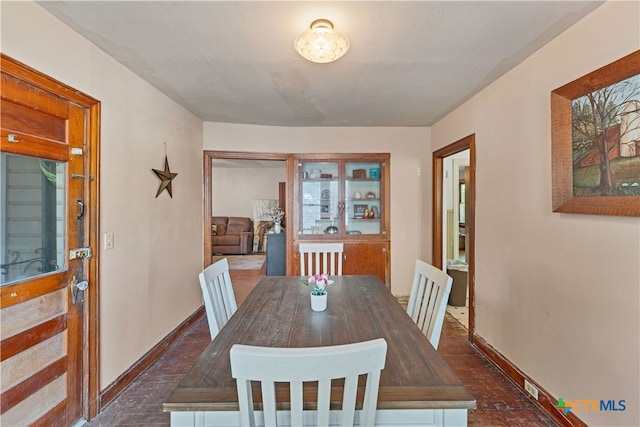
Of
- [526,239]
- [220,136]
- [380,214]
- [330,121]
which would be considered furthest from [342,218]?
[526,239]

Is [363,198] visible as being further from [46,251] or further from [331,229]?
[46,251]

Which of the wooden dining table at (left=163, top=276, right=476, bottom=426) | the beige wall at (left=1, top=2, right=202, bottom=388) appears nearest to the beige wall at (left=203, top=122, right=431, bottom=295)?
the beige wall at (left=1, top=2, right=202, bottom=388)

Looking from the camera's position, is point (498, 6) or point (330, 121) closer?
point (498, 6)

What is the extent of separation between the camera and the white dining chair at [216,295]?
63.8 inches

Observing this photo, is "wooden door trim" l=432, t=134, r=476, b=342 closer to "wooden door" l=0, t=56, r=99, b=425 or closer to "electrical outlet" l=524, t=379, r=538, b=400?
"electrical outlet" l=524, t=379, r=538, b=400

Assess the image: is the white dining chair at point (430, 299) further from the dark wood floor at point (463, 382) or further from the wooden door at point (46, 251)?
the wooden door at point (46, 251)

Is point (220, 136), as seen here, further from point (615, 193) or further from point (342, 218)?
point (615, 193)

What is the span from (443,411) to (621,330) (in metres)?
1.23

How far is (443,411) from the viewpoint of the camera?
95cm

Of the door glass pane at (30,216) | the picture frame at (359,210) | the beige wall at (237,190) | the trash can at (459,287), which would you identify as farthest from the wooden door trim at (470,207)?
the beige wall at (237,190)

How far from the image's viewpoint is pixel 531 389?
206cm

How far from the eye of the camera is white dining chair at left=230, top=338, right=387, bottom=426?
0.75m

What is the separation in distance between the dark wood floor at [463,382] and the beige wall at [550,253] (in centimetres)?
20

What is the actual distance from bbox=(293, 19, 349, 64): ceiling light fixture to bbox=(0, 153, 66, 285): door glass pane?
5.15ft
